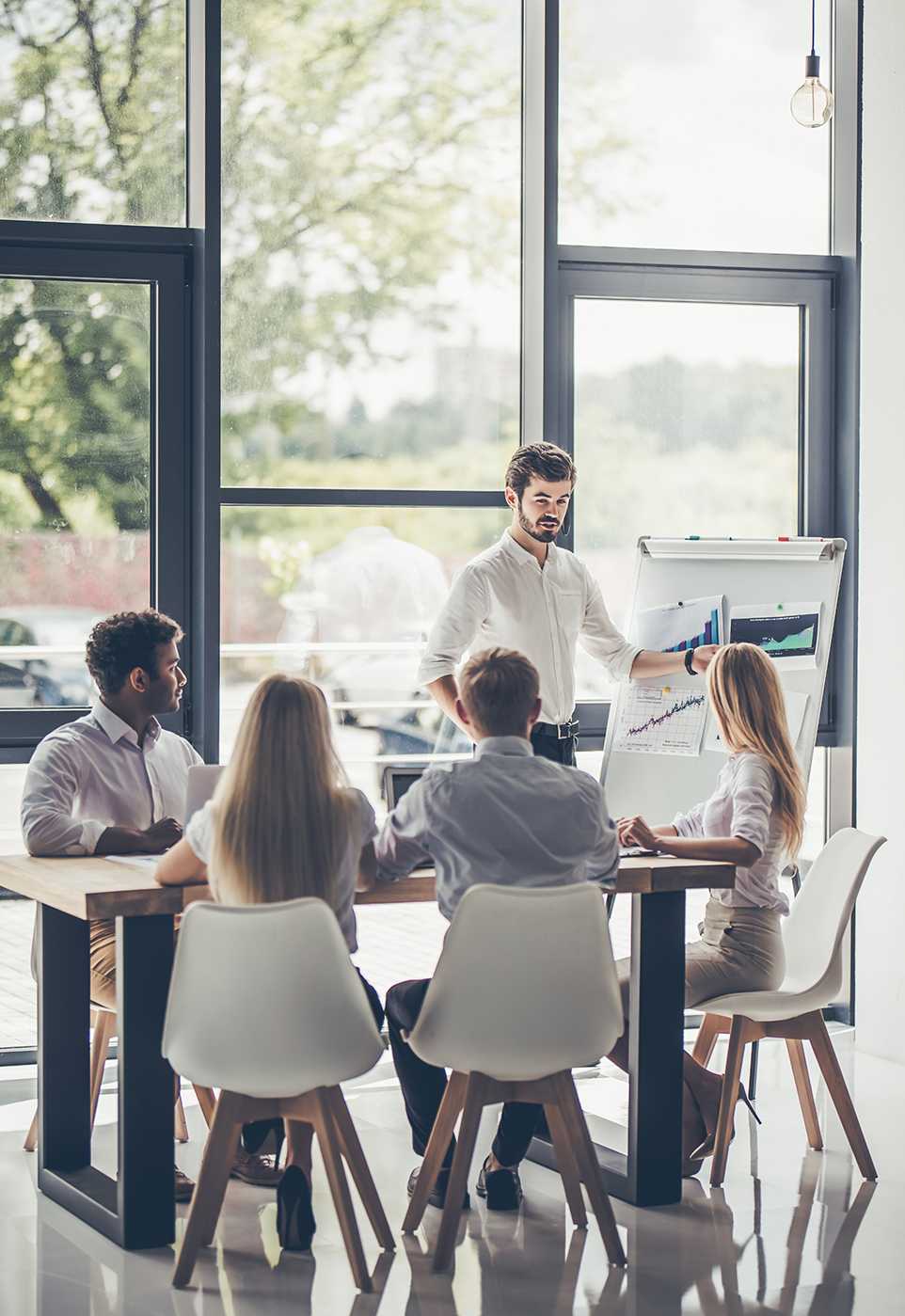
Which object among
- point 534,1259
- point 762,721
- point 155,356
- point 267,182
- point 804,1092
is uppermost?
point 267,182

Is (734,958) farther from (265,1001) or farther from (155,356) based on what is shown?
(155,356)

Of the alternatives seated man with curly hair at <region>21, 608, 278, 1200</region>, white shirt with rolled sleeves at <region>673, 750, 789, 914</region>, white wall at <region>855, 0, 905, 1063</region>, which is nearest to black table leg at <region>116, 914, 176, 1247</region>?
seated man with curly hair at <region>21, 608, 278, 1200</region>

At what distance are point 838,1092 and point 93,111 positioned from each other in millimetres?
3443

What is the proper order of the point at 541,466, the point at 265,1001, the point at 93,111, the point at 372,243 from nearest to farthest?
the point at 265,1001 < the point at 541,466 < the point at 93,111 < the point at 372,243

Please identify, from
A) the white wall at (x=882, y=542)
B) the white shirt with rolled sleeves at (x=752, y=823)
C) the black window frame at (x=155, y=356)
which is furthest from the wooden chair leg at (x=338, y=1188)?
the white wall at (x=882, y=542)

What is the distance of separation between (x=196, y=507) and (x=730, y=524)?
1.80 metres

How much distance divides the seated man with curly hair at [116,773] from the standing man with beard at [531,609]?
88cm

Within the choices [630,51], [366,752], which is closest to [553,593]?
[366,752]

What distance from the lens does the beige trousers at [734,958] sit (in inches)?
146

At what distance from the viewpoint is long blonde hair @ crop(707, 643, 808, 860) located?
147 inches

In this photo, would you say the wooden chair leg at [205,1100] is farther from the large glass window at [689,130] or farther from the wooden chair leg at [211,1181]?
the large glass window at [689,130]

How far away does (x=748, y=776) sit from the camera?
3693 mm

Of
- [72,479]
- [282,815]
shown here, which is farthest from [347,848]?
[72,479]

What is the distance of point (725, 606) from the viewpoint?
473cm
